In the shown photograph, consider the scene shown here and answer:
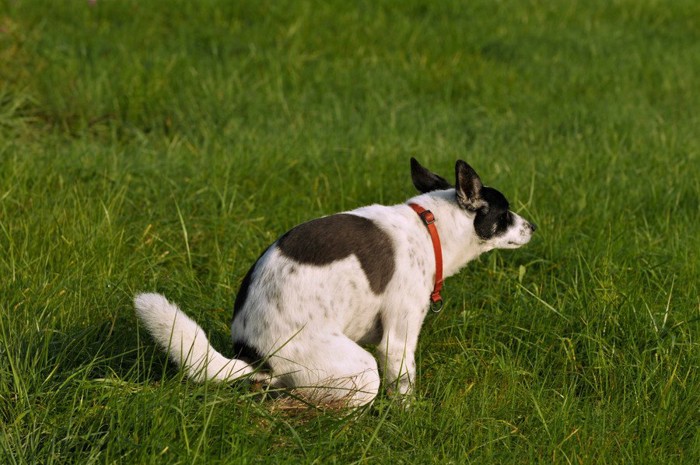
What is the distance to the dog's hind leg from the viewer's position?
3.55m

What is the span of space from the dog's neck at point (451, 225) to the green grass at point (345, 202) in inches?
14.0

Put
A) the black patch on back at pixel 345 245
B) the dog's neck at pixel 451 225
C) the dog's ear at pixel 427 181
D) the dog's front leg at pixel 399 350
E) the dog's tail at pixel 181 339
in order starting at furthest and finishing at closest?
1. the dog's ear at pixel 427 181
2. the dog's neck at pixel 451 225
3. the dog's front leg at pixel 399 350
4. the black patch on back at pixel 345 245
5. the dog's tail at pixel 181 339

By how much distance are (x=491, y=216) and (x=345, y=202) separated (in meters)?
1.61

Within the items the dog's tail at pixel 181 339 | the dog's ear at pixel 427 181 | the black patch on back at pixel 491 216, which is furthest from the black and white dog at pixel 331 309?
the dog's ear at pixel 427 181

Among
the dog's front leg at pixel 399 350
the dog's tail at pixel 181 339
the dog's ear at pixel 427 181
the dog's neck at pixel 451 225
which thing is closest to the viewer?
the dog's tail at pixel 181 339

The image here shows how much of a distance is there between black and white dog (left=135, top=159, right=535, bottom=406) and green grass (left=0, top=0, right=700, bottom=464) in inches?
5.7

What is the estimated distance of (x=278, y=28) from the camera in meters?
9.11

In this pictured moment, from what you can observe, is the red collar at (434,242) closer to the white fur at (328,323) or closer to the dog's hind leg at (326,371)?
the white fur at (328,323)

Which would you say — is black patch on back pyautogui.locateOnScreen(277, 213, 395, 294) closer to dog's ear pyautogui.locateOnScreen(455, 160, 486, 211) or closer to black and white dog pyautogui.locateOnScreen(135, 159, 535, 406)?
black and white dog pyautogui.locateOnScreen(135, 159, 535, 406)

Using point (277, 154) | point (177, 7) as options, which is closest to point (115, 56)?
point (177, 7)

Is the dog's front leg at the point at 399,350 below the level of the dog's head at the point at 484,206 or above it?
below

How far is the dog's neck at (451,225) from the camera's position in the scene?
4.16 metres

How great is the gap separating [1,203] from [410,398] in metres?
2.76

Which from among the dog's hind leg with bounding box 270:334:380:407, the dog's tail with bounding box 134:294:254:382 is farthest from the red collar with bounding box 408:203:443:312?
the dog's tail with bounding box 134:294:254:382
